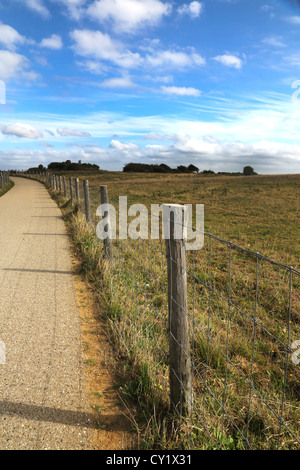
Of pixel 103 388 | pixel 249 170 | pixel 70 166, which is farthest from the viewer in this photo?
pixel 70 166

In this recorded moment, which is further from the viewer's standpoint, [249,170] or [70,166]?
[70,166]

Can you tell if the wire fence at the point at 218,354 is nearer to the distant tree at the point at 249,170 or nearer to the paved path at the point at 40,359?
the paved path at the point at 40,359

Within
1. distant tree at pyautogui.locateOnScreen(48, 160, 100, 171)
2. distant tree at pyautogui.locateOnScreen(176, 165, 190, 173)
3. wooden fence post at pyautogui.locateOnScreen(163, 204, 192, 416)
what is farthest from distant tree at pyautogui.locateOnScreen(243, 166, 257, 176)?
wooden fence post at pyautogui.locateOnScreen(163, 204, 192, 416)

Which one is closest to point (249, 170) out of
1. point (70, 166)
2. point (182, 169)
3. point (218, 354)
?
point (182, 169)

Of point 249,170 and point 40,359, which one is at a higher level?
point 249,170

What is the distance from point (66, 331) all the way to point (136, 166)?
7131cm

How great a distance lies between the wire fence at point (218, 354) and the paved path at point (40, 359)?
24.2 inches

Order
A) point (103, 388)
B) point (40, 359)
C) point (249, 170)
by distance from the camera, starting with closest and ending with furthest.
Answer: point (103, 388), point (40, 359), point (249, 170)

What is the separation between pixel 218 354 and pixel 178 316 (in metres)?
1.19

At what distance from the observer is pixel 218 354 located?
3.42 meters

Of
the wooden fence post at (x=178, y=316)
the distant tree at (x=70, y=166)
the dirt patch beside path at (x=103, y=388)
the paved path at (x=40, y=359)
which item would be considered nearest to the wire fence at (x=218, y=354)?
the wooden fence post at (x=178, y=316)

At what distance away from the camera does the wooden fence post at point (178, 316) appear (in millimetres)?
2465

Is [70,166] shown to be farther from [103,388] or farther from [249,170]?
[103,388]

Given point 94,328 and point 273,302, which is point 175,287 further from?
point 273,302
